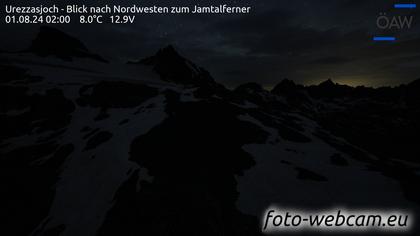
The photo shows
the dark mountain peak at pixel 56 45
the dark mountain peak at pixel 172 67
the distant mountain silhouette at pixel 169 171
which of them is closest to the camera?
the distant mountain silhouette at pixel 169 171

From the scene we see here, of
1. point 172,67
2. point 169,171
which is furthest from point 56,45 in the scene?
point 169,171

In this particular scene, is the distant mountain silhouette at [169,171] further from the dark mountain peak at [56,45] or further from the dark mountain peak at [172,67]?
the dark mountain peak at [56,45]

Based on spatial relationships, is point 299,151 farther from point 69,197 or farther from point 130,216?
point 69,197

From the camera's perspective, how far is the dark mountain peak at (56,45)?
381 ft

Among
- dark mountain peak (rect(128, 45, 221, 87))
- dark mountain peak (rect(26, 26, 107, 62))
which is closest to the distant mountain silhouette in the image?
dark mountain peak (rect(128, 45, 221, 87))

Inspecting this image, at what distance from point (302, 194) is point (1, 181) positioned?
119ft

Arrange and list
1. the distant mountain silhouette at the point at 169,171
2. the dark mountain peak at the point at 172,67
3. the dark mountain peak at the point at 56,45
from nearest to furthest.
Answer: the distant mountain silhouette at the point at 169,171
the dark mountain peak at the point at 172,67
the dark mountain peak at the point at 56,45

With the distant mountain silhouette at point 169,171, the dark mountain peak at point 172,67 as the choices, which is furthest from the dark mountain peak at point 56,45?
the distant mountain silhouette at point 169,171

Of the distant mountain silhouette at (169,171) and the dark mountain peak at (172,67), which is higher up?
the dark mountain peak at (172,67)

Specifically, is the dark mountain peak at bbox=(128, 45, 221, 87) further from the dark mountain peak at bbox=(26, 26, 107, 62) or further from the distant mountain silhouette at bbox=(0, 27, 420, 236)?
the distant mountain silhouette at bbox=(0, 27, 420, 236)

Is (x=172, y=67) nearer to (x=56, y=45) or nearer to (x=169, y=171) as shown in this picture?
(x=56, y=45)

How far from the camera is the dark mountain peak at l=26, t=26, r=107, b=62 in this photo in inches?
4574

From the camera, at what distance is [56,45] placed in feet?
407

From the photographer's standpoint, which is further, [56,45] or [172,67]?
[56,45]
